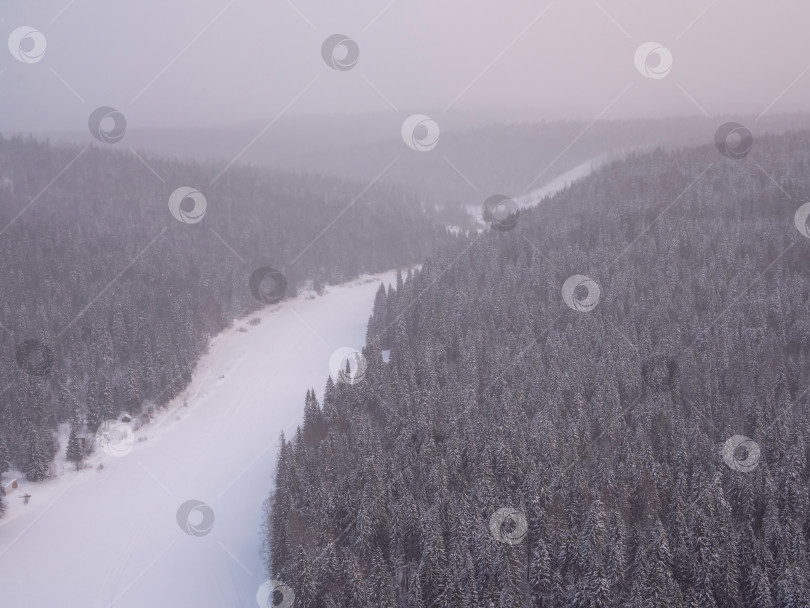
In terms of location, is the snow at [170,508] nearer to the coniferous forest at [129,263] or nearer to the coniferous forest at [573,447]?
the coniferous forest at [129,263]

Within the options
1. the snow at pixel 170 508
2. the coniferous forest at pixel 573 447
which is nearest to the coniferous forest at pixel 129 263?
the snow at pixel 170 508

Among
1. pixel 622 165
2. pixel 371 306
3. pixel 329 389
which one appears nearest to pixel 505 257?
pixel 371 306

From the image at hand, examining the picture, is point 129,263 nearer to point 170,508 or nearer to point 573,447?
point 170,508

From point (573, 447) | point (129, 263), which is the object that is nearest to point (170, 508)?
point (573, 447)

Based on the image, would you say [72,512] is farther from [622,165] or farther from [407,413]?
[622,165]

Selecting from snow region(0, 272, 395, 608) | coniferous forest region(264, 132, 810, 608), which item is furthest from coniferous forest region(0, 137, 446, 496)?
coniferous forest region(264, 132, 810, 608)
